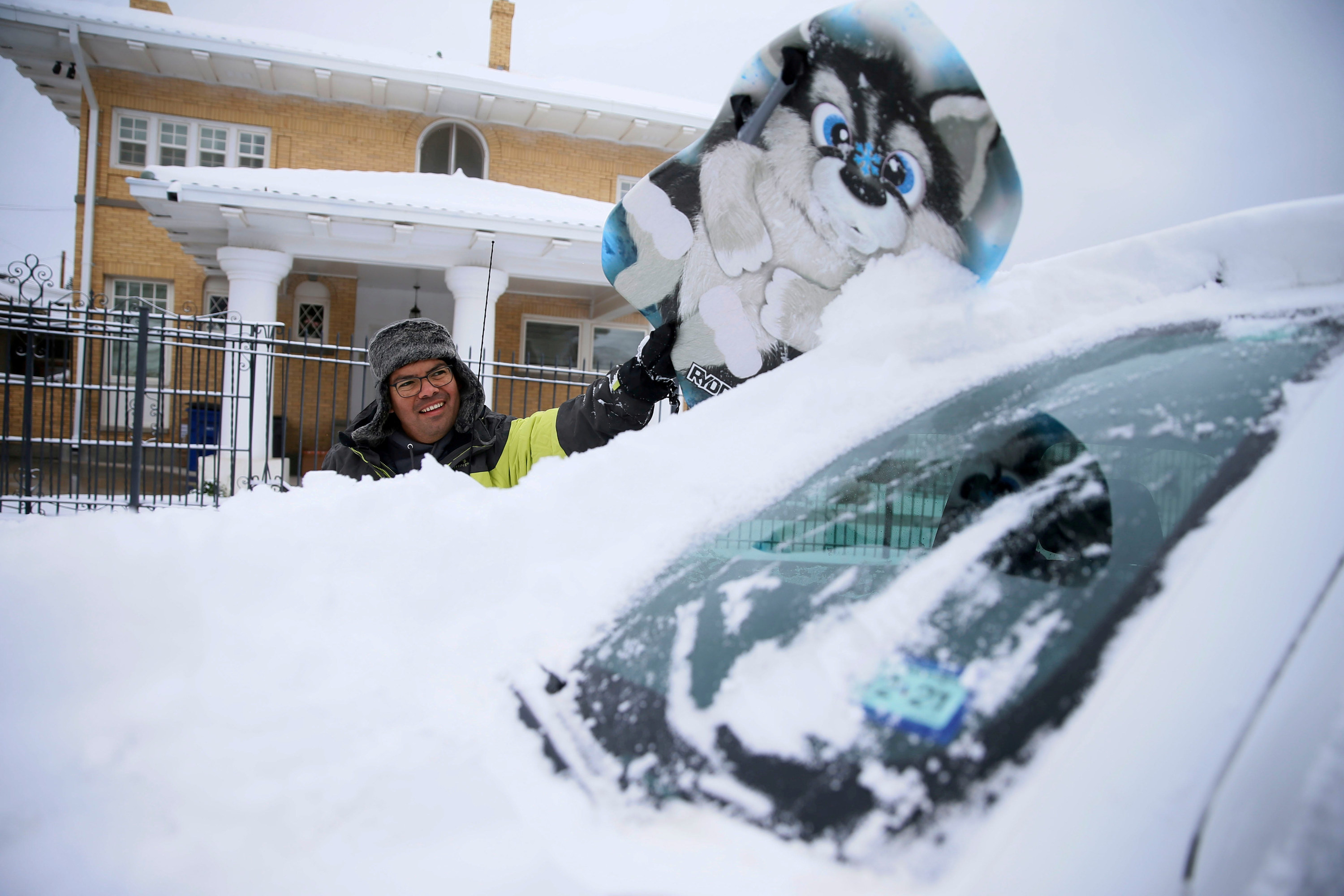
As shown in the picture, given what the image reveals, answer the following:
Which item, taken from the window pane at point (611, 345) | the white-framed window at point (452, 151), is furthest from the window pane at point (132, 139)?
the window pane at point (611, 345)

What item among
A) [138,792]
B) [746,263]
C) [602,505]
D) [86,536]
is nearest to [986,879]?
[602,505]

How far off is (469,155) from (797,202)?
12121 mm

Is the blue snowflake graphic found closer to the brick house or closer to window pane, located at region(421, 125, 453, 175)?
the brick house

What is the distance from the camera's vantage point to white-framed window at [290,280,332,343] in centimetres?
1123

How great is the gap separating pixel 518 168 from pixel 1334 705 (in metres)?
12.8

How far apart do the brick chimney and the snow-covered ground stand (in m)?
13.8

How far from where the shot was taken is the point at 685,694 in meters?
0.85

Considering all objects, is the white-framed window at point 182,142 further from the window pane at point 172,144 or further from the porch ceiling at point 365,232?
the porch ceiling at point 365,232

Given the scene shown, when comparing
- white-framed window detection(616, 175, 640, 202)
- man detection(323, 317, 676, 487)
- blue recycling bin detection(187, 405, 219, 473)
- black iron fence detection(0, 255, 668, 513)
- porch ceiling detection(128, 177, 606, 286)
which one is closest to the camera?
man detection(323, 317, 676, 487)

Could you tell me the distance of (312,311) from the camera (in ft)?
37.7

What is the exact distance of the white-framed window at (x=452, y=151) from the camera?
38.6ft

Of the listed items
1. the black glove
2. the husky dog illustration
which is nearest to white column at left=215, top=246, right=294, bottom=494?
the black glove

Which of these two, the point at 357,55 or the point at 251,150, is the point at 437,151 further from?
the point at 251,150

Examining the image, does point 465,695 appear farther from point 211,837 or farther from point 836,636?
point 836,636
